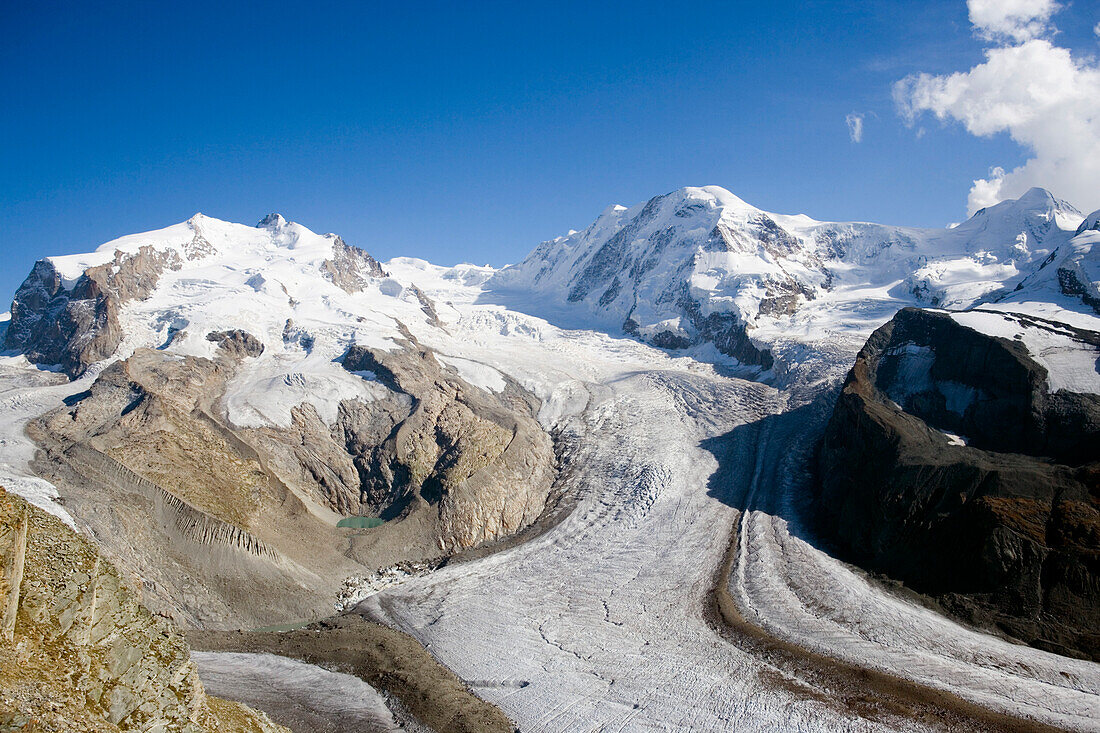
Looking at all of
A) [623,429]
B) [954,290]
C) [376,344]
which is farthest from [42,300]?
[954,290]

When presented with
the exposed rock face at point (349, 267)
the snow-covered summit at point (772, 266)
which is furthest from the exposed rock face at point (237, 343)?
the snow-covered summit at point (772, 266)

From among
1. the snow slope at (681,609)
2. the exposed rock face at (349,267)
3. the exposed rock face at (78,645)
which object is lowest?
the snow slope at (681,609)

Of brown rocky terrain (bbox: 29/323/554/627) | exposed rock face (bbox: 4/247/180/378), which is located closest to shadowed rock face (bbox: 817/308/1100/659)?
brown rocky terrain (bbox: 29/323/554/627)

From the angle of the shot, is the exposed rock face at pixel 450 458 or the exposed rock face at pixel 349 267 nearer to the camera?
the exposed rock face at pixel 450 458

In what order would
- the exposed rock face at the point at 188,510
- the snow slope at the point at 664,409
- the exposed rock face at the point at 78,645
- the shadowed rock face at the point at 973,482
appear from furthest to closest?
the exposed rock face at the point at 188,510 < the shadowed rock face at the point at 973,482 < the snow slope at the point at 664,409 < the exposed rock face at the point at 78,645

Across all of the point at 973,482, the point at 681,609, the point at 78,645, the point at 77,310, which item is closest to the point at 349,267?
the point at 77,310

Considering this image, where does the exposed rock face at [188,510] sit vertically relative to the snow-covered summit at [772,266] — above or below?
below

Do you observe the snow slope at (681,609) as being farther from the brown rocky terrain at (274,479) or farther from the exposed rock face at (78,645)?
the exposed rock face at (78,645)

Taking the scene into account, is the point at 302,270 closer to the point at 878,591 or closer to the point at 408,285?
the point at 408,285
